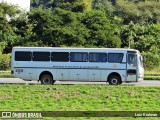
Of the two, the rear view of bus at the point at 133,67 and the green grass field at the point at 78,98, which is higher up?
the rear view of bus at the point at 133,67

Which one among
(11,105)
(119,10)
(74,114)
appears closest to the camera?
(74,114)

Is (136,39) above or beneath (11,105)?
above

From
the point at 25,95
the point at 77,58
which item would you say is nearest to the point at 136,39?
the point at 77,58

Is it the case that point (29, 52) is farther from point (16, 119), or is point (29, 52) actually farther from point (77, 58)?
point (16, 119)

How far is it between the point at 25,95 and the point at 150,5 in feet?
175

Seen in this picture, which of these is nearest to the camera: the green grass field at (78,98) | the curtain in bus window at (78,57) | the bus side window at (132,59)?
the green grass field at (78,98)

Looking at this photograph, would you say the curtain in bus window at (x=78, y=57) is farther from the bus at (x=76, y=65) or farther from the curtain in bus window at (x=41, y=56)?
the curtain in bus window at (x=41, y=56)

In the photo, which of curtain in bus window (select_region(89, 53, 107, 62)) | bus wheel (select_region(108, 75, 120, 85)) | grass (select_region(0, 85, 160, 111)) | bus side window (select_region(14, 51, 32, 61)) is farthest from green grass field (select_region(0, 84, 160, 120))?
curtain in bus window (select_region(89, 53, 107, 62))

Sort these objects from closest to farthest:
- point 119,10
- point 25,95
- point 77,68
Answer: point 25,95
point 77,68
point 119,10

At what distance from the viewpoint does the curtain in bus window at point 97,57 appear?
28.0m

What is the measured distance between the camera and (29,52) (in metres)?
28.2

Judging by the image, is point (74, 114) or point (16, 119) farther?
point (74, 114)

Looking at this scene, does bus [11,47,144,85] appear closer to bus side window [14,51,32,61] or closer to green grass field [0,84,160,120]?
bus side window [14,51,32,61]

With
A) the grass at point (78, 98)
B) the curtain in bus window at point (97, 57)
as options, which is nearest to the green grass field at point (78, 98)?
the grass at point (78, 98)
